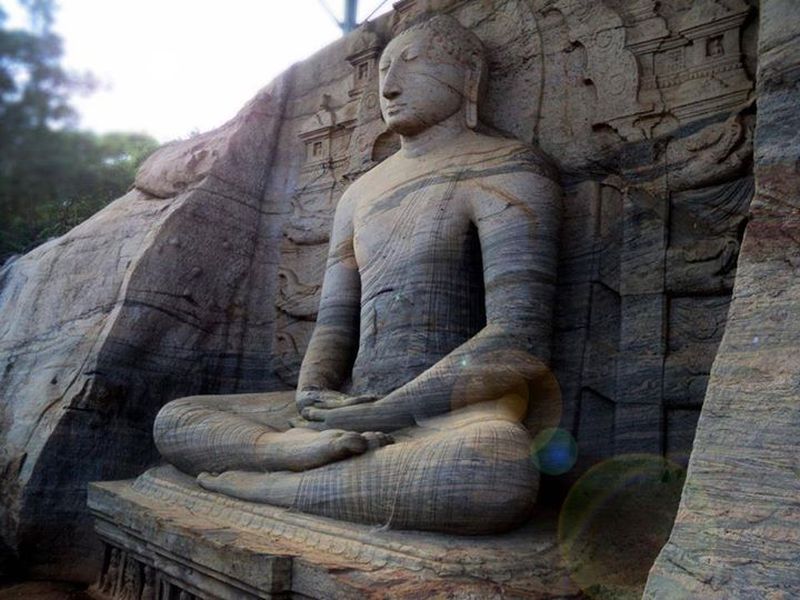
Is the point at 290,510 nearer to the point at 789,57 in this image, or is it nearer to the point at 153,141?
the point at 153,141

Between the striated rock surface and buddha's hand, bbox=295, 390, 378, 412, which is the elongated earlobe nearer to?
buddha's hand, bbox=295, 390, 378, 412

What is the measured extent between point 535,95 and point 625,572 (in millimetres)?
2885

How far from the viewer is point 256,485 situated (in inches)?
129

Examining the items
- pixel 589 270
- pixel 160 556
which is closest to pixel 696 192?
pixel 589 270

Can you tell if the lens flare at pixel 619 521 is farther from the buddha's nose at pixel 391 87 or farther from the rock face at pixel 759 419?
the buddha's nose at pixel 391 87

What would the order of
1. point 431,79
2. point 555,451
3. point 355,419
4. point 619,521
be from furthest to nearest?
point 431,79 → point 555,451 → point 355,419 → point 619,521

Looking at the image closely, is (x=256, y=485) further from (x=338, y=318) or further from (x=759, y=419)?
(x=759, y=419)

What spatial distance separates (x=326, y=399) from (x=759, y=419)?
2334 mm

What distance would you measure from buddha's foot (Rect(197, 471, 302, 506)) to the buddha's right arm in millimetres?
763

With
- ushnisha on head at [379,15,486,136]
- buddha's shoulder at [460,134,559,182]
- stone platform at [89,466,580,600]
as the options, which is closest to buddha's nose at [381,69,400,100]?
ushnisha on head at [379,15,486,136]

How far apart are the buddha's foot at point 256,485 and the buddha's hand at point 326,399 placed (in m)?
0.48

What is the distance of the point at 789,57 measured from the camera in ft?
6.88

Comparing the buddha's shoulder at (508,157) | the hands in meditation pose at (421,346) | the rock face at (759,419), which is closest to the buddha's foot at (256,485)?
the hands in meditation pose at (421,346)

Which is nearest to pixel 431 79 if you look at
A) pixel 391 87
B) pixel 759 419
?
pixel 391 87
